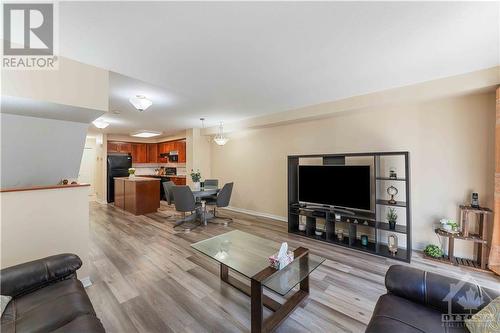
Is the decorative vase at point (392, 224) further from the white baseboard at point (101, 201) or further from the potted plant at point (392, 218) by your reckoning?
the white baseboard at point (101, 201)

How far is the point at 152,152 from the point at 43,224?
6.82 metres

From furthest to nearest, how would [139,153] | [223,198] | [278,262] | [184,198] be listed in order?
1. [139,153]
2. [223,198]
3. [184,198]
4. [278,262]

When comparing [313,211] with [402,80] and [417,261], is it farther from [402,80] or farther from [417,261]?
[402,80]

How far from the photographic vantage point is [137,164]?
8.24m

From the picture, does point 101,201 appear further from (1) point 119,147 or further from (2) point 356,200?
(2) point 356,200

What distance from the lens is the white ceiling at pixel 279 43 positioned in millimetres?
1536

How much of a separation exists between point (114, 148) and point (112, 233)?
14.5ft

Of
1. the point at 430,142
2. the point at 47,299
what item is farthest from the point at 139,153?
the point at 430,142

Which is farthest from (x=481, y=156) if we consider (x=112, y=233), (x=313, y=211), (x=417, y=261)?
(x=112, y=233)

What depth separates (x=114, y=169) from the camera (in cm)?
702

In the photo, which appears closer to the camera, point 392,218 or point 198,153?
Result: point 392,218

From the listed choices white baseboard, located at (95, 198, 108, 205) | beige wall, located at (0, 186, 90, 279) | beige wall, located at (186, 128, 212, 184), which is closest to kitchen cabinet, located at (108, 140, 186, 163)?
beige wall, located at (186, 128, 212, 184)

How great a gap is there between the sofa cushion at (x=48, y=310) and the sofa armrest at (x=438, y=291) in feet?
6.15

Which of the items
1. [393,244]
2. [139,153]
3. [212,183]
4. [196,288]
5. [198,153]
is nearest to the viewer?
[196,288]
